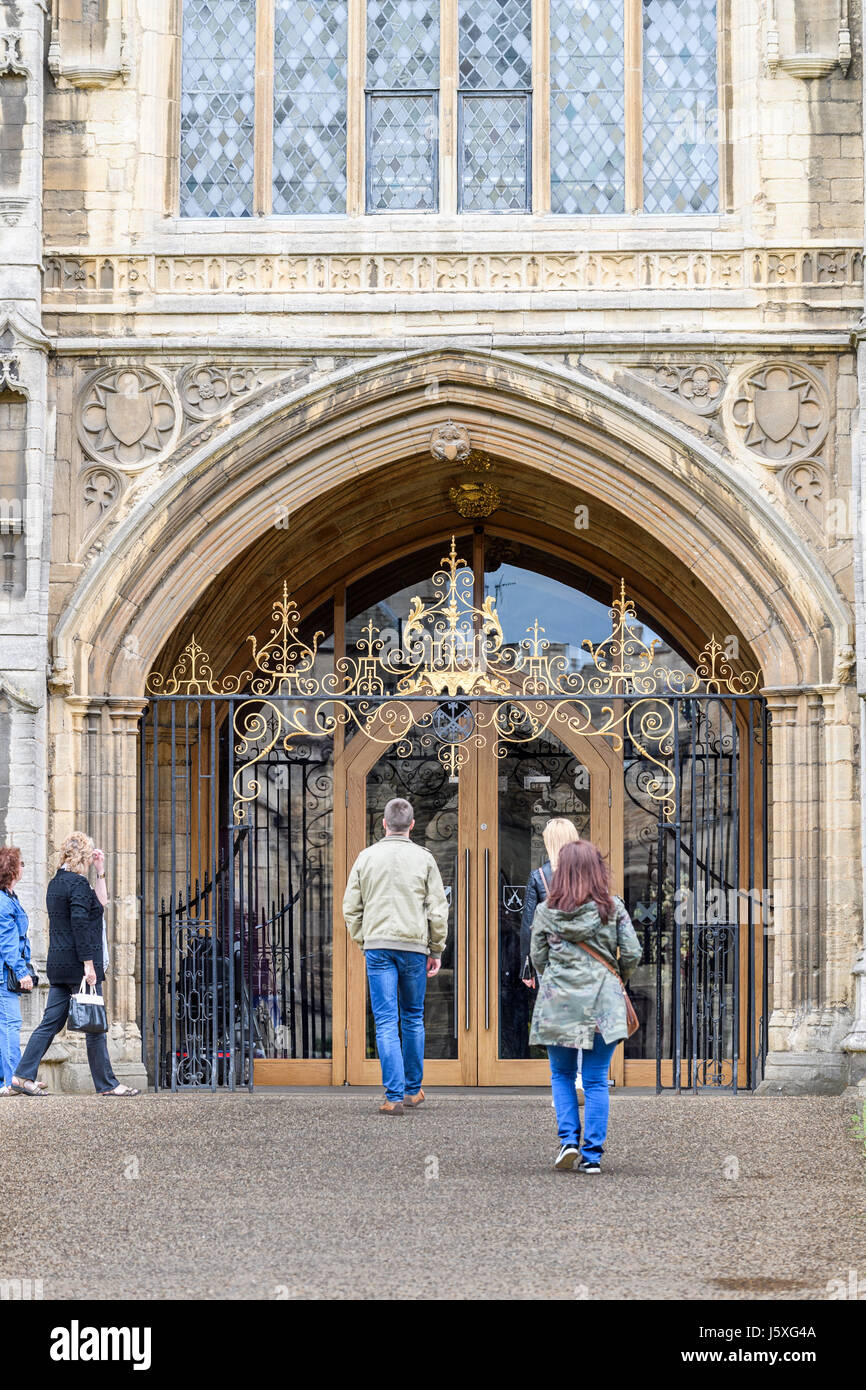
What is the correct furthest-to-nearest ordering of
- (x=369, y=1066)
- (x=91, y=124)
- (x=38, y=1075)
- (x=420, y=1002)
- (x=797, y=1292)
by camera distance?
(x=369, y=1066) < (x=91, y=124) < (x=38, y=1075) < (x=420, y=1002) < (x=797, y=1292)

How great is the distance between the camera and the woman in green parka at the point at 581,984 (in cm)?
757

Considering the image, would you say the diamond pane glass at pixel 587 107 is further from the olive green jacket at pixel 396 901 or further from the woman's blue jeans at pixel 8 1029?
the woman's blue jeans at pixel 8 1029

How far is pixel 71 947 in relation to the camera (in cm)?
1035

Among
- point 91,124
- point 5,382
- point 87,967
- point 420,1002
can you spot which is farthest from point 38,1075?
point 91,124

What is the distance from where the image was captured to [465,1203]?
6.98 metres

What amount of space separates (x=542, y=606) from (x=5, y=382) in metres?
4.12

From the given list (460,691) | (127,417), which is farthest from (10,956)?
(460,691)

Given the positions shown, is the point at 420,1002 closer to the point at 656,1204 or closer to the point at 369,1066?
the point at 656,1204

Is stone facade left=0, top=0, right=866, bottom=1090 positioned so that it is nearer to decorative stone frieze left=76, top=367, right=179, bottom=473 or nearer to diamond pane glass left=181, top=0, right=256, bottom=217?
decorative stone frieze left=76, top=367, right=179, bottom=473

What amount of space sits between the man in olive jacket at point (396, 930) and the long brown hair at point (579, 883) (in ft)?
6.26

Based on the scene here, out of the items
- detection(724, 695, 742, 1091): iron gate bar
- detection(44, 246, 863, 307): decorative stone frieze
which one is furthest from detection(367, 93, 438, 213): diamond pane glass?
detection(724, 695, 742, 1091): iron gate bar

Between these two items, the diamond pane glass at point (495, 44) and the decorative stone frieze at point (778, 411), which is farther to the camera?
the diamond pane glass at point (495, 44)

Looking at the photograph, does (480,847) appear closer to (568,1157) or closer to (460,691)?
(460,691)

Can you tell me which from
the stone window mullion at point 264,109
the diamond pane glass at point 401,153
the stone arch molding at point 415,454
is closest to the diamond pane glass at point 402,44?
the diamond pane glass at point 401,153
